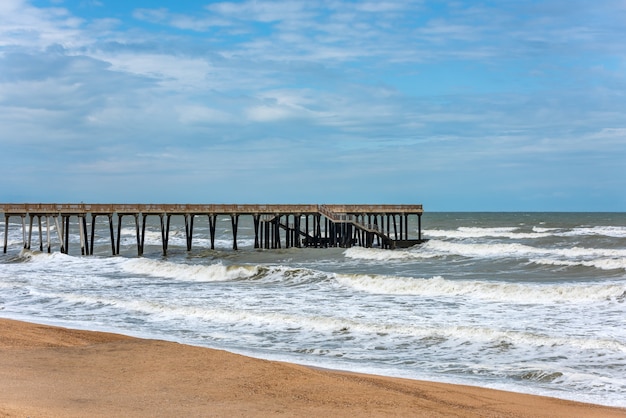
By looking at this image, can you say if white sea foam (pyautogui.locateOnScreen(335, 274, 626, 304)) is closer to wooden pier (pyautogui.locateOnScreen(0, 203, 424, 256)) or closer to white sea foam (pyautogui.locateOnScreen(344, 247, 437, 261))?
white sea foam (pyautogui.locateOnScreen(344, 247, 437, 261))

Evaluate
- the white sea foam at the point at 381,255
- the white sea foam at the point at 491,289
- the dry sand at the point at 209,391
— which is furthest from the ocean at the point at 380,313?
the white sea foam at the point at 381,255

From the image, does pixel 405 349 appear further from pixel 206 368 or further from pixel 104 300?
pixel 104 300

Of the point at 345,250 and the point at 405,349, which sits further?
the point at 345,250

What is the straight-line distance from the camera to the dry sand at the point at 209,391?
9180mm

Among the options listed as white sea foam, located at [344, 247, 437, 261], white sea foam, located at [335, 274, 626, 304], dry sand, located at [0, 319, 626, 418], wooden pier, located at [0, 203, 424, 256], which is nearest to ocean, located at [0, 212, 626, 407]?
white sea foam, located at [335, 274, 626, 304]

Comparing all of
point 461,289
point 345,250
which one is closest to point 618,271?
point 461,289

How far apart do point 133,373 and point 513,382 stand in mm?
6502

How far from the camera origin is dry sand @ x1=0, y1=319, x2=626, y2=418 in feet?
30.1

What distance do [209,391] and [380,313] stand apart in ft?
37.6

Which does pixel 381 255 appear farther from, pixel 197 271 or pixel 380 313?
pixel 380 313

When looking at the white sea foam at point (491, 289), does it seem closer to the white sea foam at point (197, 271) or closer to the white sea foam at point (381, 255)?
the white sea foam at point (197, 271)

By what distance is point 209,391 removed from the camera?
10.3 m

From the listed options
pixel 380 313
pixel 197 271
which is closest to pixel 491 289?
pixel 380 313

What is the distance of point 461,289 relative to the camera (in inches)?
1056
